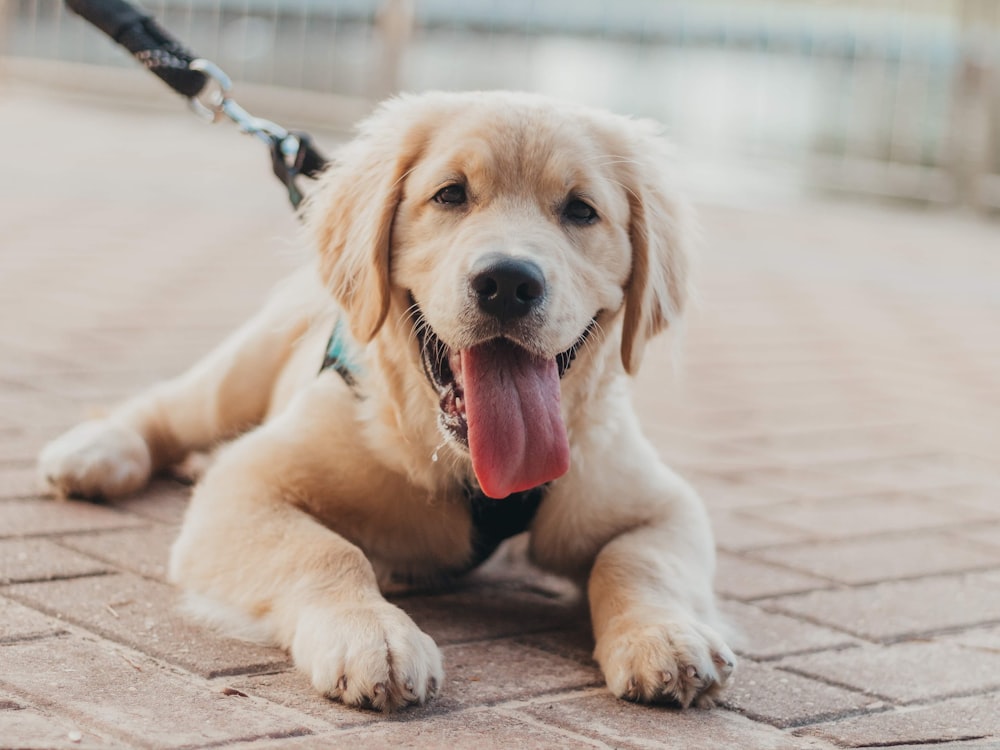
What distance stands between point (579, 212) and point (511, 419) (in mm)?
538

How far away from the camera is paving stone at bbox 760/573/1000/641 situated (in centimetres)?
317

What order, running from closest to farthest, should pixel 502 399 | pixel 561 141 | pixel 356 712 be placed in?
1. pixel 356 712
2. pixel 502 399
3. pixel 561 141

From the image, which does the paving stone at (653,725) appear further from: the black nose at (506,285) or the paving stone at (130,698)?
the black nose at (506,285)

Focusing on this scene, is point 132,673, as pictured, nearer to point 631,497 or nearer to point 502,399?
point 502,399

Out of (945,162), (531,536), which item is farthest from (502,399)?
(945,162)

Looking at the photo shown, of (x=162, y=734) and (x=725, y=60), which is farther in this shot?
(x=725, y=60)

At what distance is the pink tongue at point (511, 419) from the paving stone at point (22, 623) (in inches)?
33.7

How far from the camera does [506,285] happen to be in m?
2.69

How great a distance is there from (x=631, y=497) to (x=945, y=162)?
11.6m

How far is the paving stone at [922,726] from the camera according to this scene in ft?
7.98

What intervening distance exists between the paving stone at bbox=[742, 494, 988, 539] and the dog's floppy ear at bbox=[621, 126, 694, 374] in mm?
1029

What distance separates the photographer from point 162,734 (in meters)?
2.11

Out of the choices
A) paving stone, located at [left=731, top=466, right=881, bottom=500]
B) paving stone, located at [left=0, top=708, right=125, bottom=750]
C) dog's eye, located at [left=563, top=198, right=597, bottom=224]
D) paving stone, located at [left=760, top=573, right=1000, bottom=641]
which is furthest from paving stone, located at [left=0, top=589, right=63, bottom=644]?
paving stone, located at [left=731, top=466, right=881, bottom=500]

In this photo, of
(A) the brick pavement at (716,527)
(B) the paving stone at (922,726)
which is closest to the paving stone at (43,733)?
(A) the brick pavement at (716,527)
